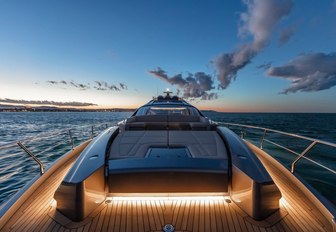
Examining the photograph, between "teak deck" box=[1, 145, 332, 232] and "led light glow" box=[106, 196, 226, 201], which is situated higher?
"led light glow" box=[106, 196, 226, 201]

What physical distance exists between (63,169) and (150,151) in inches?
71.8

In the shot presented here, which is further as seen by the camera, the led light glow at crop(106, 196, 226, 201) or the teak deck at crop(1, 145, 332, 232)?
the led light glow at crop(106, 196, 226, 201)

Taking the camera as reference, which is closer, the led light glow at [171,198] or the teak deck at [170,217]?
the teak deck at [170,217]

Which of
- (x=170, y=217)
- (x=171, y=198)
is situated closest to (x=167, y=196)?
(x=171, y=198)

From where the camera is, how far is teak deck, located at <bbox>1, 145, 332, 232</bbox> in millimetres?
1913

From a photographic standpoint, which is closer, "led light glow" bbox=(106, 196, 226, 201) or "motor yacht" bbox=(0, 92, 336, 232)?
"motor yacht" bbox=(0, 92, 336, 232)

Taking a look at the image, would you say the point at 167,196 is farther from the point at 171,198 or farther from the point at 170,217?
the point at 170,217

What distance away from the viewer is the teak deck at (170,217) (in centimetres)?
191

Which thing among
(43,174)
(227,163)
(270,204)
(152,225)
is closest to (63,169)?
(43,174)

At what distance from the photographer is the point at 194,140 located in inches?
110

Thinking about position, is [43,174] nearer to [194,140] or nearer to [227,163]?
[194,140]

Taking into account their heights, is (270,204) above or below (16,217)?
above

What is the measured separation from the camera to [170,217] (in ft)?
6.69

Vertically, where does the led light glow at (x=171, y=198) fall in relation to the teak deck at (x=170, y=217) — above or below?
above
